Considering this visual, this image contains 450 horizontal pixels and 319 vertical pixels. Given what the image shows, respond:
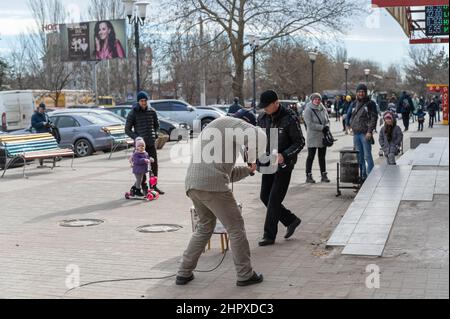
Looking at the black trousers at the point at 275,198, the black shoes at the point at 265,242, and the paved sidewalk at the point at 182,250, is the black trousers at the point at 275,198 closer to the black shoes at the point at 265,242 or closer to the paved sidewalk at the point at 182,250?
the black shoes at the point at 265,242

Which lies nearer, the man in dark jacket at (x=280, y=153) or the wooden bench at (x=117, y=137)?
the man in dark jacket at (x=280, y=153)

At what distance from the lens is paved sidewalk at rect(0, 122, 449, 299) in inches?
225

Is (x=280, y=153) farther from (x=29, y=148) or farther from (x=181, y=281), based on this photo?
(x=29, y=148)

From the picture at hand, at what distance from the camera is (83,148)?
800 inches

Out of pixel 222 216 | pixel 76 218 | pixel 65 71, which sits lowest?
pixel 76 218

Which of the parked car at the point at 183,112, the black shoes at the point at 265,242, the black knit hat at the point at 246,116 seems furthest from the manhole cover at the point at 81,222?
the parked car at the point at 183,112

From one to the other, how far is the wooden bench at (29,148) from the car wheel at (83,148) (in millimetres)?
3983

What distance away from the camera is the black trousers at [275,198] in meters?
7.25

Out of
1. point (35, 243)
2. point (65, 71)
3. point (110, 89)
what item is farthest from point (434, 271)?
point (110, 89)

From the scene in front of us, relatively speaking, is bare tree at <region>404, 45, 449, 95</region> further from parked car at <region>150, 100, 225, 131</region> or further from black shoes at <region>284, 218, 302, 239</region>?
black shoes at <region>284, 218, 302, 239</region>

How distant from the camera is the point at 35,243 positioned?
790cm
